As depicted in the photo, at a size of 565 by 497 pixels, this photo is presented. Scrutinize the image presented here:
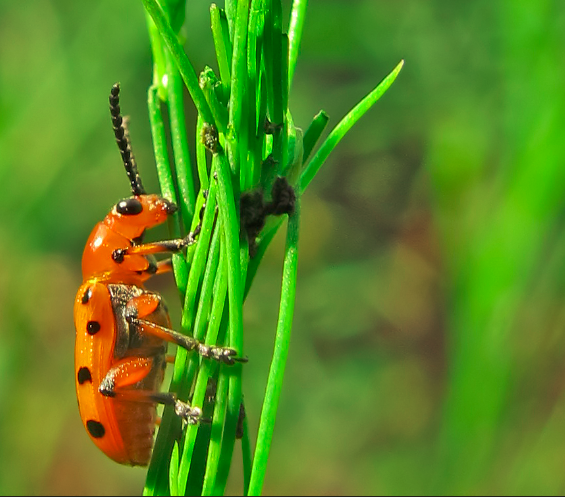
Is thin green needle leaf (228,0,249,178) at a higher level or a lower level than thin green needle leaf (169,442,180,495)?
higher

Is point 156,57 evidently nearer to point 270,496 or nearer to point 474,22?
point 474,22

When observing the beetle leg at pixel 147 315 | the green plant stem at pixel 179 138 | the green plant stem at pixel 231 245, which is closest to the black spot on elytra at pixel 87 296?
the beetle leg at pixel 147 315

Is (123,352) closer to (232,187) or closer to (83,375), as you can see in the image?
(83,375)

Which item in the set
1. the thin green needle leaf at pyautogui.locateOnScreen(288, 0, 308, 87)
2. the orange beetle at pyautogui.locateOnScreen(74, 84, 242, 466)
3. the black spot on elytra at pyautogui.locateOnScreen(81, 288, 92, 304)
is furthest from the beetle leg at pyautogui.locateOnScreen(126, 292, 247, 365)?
the thin green needle leaf at pyautogui.locateOnScreen(288, 0, 308, 87)

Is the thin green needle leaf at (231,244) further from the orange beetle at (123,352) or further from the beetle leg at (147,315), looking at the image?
the orange beetle at (123,352)

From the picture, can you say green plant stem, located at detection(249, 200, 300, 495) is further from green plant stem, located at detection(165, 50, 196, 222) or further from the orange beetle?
the orange beetle

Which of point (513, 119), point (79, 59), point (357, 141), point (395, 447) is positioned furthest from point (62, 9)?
point (395, 447)
